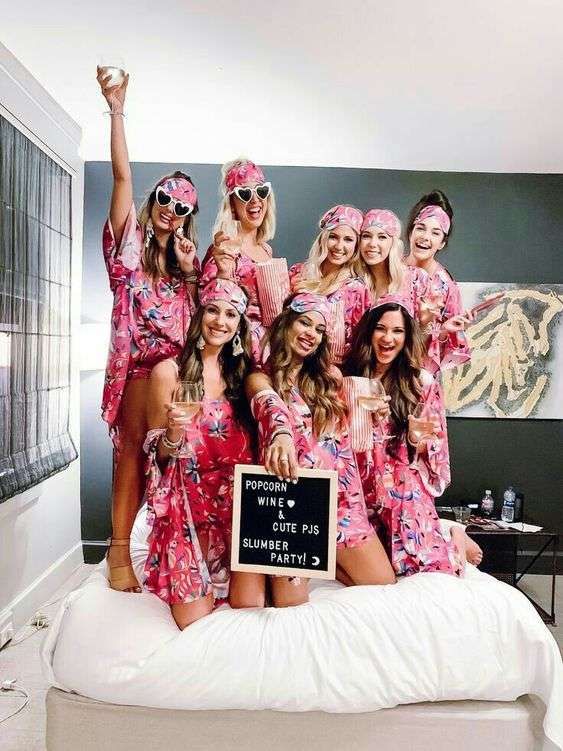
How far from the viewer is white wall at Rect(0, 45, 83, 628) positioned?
294 centimetres

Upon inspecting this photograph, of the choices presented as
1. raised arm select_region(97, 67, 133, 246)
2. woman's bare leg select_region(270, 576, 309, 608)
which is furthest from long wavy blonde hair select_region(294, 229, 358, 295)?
woman's bare leg select_region(270, 576, 309, 608)

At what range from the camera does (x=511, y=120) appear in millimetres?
2920

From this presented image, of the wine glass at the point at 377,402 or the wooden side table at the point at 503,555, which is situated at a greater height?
the wine glass at the point at 377,402

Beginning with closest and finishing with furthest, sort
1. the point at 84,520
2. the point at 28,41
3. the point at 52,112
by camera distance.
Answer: the point at 28,41 → the point at 52,112 → the point at 84,520

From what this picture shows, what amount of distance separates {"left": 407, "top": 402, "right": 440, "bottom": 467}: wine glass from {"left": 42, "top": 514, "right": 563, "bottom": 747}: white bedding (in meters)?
0.44

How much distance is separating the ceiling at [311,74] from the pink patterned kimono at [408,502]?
3.96 feet

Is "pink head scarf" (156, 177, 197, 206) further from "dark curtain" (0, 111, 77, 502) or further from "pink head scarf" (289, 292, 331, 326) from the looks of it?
"dark curtain" (0, 111, 77, 502)

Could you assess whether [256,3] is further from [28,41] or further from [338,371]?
[338,371]

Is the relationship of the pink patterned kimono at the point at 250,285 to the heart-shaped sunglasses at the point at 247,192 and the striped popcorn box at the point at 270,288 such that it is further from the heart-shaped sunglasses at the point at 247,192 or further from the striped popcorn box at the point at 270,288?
the heart-shaped sunglasses at the point at 247,192

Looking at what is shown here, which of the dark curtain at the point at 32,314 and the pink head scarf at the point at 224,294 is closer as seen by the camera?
the pink head scarf at the point at 224,294

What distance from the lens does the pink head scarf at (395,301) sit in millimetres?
1920

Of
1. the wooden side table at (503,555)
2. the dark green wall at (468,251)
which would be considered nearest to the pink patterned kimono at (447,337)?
the dark green wall at (468,251)

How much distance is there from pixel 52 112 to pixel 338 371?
7.38 feet

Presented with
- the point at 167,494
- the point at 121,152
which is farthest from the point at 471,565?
the point at 121,152
